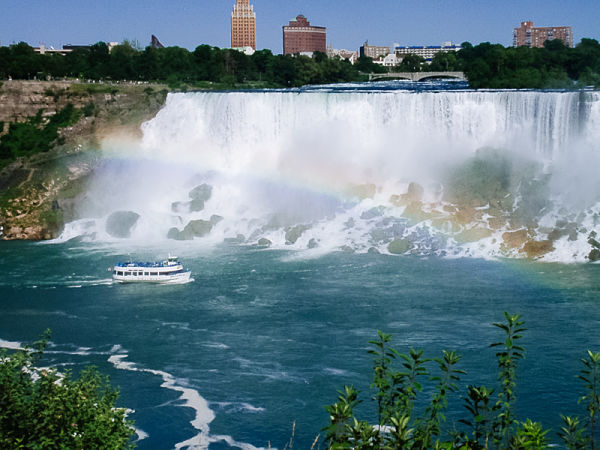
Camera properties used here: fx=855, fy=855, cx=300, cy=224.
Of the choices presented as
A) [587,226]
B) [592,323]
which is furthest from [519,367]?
[587,226]

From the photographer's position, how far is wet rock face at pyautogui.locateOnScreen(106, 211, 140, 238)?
38219mm

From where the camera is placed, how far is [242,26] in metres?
192

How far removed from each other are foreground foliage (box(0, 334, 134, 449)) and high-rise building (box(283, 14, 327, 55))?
181m

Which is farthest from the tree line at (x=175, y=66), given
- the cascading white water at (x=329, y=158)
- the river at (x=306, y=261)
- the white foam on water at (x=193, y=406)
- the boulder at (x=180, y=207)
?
the white foam on water at (x=193, y=406)

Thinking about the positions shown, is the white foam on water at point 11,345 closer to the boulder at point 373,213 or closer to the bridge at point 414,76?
the boulder at point 373,213

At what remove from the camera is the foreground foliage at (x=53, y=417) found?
10.3 metres

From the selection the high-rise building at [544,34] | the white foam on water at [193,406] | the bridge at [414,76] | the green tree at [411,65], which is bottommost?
the white foam on water at [193,406]

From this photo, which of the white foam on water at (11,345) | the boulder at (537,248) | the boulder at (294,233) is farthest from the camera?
the boulder at (294,233)

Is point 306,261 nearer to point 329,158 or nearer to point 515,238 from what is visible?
point 515,238

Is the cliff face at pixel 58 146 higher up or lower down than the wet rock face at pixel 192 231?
higher up

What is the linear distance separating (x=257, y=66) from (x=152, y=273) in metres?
48.2

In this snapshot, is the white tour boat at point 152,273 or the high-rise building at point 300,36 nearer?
the white tour boat at point 152,273

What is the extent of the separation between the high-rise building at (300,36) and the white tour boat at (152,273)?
6450 inches

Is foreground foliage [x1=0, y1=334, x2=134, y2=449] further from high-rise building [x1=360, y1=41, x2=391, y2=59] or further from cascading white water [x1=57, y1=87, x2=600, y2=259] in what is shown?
high-rise building [x1=360, y1=41, x2=391, y2=59]
